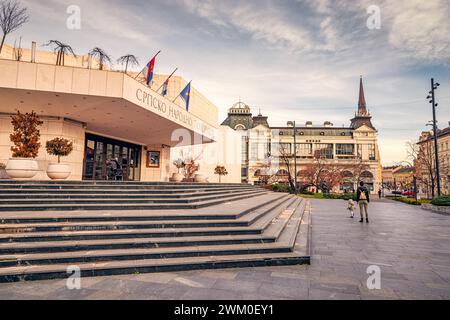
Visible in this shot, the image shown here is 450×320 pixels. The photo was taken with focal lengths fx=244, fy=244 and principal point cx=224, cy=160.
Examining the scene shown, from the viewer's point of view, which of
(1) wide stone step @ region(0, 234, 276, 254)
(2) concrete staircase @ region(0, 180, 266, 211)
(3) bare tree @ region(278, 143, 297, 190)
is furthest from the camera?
(3) bare tree @ region(278, 143, 297, 190)

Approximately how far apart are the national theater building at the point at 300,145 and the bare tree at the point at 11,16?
47.3 metres

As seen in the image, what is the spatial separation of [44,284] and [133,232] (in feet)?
6.50

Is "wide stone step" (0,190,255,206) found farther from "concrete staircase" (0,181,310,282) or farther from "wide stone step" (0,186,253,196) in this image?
"wide stone step" (0,186,253,196)

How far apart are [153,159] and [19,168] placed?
17607 mm

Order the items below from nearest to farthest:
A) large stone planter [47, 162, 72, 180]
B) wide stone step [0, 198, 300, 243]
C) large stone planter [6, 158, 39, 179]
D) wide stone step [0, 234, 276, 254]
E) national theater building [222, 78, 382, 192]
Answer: wide stone step [0, 234, 276, 254]
wide stone step [0, 198, 300, 243]
large stone planter [6, 158, 39, 179]
large stone planter [47, 162, 72, 180]
national theater building [222, 78, 382, 192]

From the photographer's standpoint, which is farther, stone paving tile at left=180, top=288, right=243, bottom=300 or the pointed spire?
the pointed spire

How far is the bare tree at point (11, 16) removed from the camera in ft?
51.6

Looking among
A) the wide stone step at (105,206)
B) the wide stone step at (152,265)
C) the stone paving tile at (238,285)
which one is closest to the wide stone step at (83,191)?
the wide stone step at (105,206)

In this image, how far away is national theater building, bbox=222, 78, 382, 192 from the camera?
59531 millimetres

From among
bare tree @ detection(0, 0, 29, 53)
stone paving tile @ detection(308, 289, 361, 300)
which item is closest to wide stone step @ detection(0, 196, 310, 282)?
stone paving tile @ detection(308, 289, 361, 300)

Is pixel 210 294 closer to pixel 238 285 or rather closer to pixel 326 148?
pixel 238 285

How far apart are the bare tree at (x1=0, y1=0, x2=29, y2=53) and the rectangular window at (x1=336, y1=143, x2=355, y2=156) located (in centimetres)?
6253

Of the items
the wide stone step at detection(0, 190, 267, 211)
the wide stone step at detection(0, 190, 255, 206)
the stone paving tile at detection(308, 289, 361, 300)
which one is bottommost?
the stone paving tile at detection(308, 289, 361, 300)
